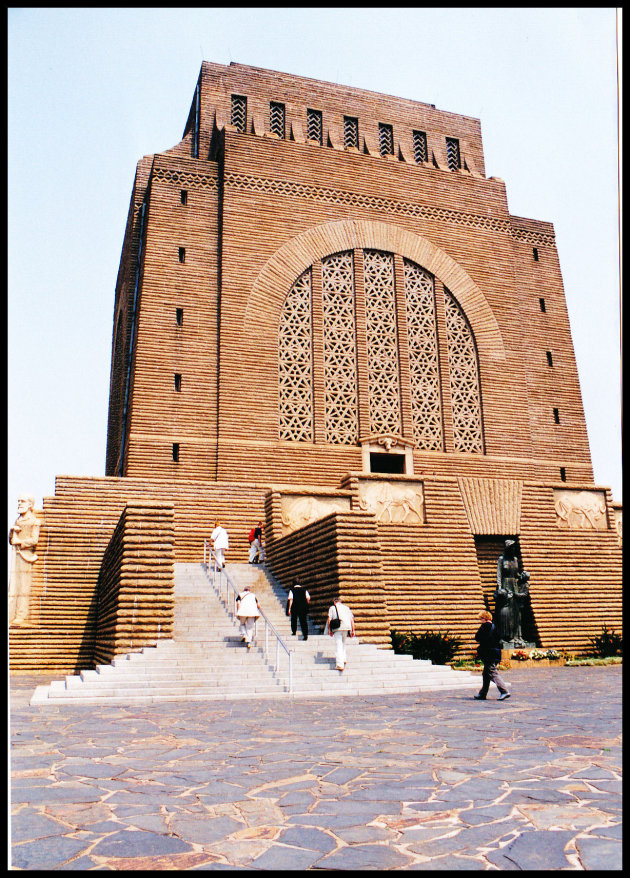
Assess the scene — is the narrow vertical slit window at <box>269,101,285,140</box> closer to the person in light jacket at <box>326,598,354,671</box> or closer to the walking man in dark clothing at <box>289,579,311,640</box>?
the walking man in dark clothing at <box>289,579,311,640</box>

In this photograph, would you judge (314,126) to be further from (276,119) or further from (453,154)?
(453,154)

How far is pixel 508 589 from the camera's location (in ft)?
53.1

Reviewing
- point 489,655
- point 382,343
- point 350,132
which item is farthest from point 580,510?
point 350,132

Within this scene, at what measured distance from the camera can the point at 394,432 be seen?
22.1 meters

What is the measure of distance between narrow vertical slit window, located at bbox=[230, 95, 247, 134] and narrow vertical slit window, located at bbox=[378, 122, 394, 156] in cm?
475

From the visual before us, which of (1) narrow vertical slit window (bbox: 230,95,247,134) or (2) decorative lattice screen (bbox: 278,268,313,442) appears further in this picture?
(1) narrow vertical slit window (bbox: 230,95,247,134)

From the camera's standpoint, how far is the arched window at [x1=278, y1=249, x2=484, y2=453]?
853 inches

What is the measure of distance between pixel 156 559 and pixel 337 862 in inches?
352

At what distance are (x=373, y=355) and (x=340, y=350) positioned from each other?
41.4 inches

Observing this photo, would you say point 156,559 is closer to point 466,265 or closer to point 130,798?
point 130,798

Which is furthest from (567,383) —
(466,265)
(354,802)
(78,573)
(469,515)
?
(354,802)

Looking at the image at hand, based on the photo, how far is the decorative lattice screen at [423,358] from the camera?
74.0 ft

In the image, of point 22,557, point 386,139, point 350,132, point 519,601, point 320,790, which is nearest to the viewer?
point 320,790

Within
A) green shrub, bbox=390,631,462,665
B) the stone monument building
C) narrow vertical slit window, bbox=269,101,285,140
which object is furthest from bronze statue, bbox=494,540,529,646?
narrow vertical slit window, bbox=269,101,285,140
